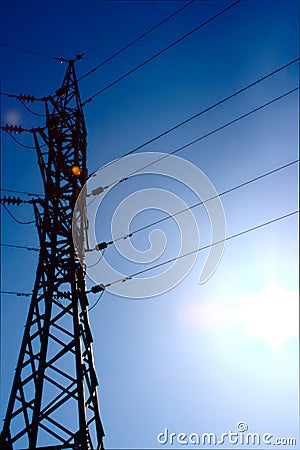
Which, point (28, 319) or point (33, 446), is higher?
point (28, 319)

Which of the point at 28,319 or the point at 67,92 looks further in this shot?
the point at 67,92

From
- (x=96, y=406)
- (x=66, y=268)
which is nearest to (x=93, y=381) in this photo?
(x=96, y=406)

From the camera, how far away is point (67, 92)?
16625 millimetres

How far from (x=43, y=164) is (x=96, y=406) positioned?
7.48m

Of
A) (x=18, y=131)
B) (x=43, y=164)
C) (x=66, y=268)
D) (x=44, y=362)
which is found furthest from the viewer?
(x=18, y=131)

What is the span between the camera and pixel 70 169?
49.3 feet

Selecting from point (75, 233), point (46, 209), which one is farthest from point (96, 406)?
point (46, 209)

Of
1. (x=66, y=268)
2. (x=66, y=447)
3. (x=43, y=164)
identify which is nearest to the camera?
(x=66, y=447)

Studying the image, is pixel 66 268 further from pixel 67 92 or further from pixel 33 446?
pixel 67 92

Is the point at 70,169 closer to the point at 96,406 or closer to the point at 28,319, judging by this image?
the point at 28,319

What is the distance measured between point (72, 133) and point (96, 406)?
8683 mm

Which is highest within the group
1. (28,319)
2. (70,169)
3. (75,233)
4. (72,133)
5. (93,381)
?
(72,133)

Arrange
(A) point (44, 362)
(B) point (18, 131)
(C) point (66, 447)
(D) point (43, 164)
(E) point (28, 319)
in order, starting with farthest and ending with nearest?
(B) point (18, 131), (D) point (43, 164), (E) point (28, 319), (A) point (44, 362), (C) point (66, 447)

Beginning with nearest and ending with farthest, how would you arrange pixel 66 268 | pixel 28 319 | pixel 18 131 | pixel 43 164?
pixel 28 319 < pixel 66 268 < pixel 43 164 < pixel 18 131
